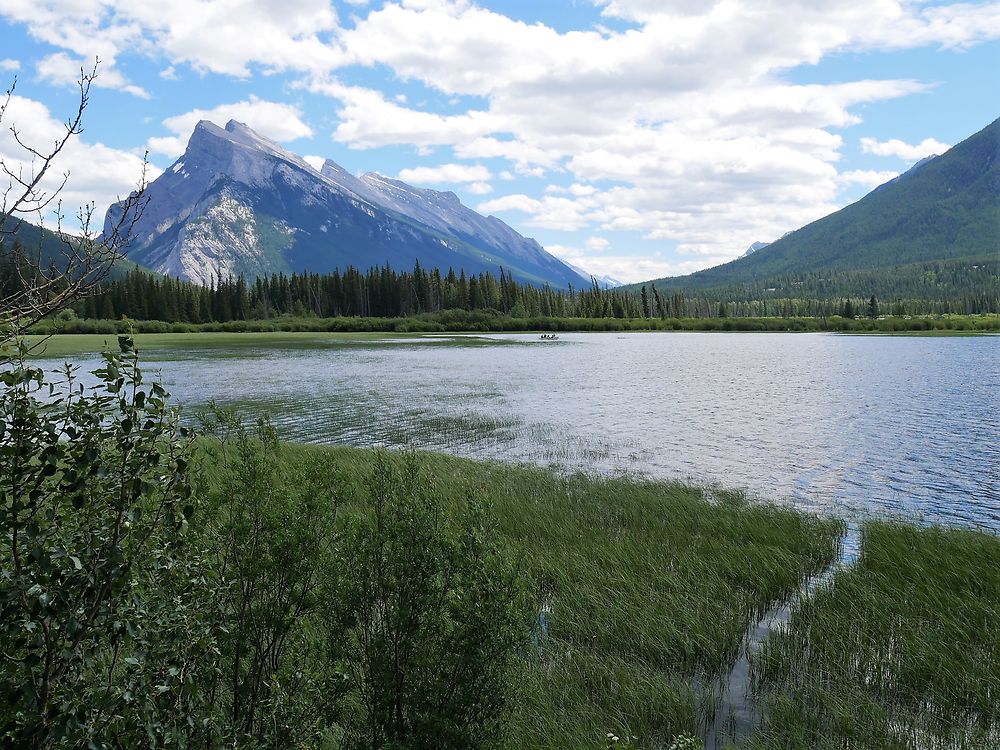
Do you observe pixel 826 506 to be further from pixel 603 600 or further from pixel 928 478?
pixel 603 600

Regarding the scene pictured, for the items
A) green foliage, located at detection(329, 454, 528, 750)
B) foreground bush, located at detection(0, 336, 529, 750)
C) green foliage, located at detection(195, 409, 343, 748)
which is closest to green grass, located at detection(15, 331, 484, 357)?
green foliage, located at detection(195, 409, 343, 748)

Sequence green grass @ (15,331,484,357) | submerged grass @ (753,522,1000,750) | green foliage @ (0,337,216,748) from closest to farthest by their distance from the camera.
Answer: green foliage @ (0,337,216,748)
submerged grass @ (753,522,1000,750)
green grass @ (15,331,484,357)

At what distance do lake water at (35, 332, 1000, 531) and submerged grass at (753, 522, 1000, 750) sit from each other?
632cm

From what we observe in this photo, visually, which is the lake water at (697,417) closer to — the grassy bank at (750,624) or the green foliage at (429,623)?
the grassy bank at (750,624)

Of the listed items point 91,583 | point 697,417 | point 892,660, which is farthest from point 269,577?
point 697,417

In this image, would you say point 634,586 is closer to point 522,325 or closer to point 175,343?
point 175,343

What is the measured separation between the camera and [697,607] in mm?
10820

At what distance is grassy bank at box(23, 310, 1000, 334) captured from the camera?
526 ft

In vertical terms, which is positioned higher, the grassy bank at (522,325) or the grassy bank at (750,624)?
the grassy bank at (522,325)

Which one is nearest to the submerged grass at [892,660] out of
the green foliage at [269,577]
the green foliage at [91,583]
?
the green foliage at [269,577]

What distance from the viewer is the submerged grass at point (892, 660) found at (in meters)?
7.50

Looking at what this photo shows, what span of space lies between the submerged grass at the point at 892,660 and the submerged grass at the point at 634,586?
0.93m

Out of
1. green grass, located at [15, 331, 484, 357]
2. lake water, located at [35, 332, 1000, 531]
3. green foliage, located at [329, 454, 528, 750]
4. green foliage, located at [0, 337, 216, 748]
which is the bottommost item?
lake water, located at [35, 332, 1000, 531]

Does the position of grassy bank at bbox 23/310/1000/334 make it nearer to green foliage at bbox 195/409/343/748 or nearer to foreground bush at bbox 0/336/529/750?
green foliage at bbox 195/409/343/748
